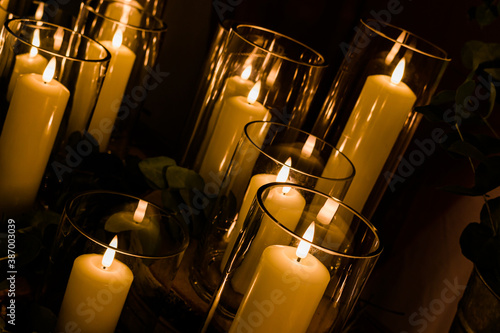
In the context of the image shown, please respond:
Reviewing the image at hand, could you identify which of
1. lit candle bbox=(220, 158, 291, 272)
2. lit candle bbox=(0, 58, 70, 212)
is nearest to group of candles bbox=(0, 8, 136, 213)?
lit candle bbox=(0, 58, 70, 212)

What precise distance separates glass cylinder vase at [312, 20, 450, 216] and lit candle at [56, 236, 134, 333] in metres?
0.32

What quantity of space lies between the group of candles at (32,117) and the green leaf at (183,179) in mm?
126

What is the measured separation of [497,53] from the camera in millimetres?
653

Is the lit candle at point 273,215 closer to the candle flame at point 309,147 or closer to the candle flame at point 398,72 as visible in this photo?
the candle flame at point 309,147

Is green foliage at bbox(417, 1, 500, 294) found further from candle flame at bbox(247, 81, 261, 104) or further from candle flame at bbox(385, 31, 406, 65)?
candle flame at bbox(247, 81, 261, 104)

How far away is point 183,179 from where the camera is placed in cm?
73

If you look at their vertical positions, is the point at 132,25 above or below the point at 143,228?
above

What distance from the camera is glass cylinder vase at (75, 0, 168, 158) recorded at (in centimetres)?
82

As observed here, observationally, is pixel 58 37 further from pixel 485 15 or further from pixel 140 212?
pixel 485 15

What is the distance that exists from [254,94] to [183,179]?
14 cm

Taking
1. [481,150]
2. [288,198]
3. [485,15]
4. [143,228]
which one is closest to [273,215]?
[288,198]

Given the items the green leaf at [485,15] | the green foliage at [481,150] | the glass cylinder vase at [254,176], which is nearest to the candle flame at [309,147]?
the glass cylinder vase at [254,176]

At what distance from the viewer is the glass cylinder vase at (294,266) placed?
0.50 m

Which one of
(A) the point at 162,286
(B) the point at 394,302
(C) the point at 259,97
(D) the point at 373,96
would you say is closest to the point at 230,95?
(C) the point at 259,97
